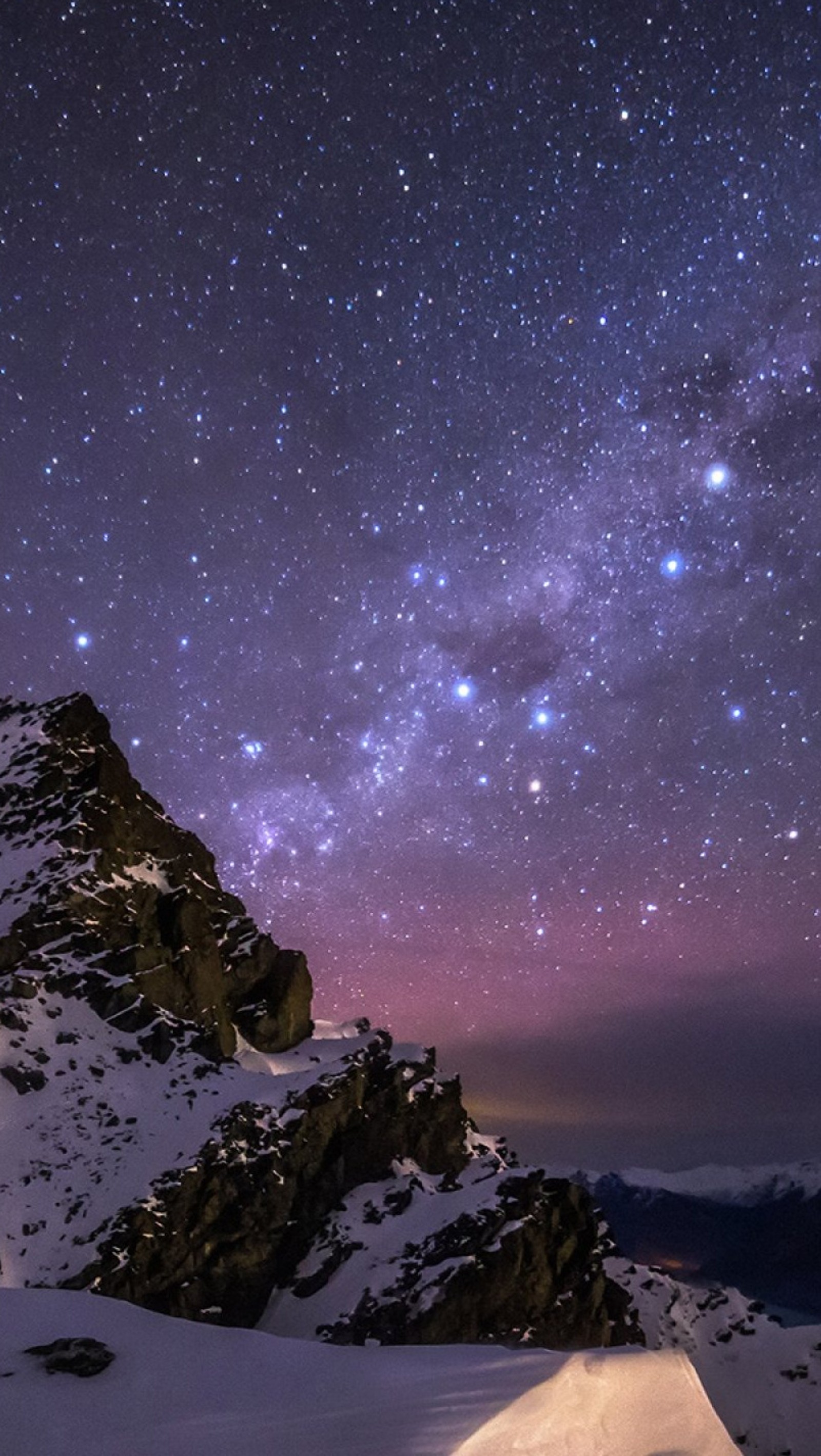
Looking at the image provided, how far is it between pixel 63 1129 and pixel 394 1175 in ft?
60.9

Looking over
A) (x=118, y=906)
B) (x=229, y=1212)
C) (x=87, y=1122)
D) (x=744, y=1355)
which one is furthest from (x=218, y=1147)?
(x=744, y=1355)

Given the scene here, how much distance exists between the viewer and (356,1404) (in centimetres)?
796

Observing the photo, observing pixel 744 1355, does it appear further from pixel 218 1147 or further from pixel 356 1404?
pixel 356 1404

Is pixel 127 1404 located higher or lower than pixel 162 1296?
higher

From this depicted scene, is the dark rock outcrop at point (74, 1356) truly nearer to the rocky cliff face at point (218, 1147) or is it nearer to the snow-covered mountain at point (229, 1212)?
the snow-covered mountain at point (229, 1212)

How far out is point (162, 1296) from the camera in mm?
39250

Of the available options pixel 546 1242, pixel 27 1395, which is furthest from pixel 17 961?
pixel 27 1395

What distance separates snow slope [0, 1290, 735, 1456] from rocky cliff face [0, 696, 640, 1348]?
32900 mm

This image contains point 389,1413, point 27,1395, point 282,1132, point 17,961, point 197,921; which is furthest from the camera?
point 197,921

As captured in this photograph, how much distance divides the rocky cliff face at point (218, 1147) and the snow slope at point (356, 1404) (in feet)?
108

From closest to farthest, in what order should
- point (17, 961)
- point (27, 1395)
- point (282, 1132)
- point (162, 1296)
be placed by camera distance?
1. point (27, 1395)
2. point (162, 1296)
3. point (282, 1132)
4. point (17, 961)

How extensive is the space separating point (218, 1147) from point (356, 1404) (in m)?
40.5

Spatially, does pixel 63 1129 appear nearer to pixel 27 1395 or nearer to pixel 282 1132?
pixel 282 1132

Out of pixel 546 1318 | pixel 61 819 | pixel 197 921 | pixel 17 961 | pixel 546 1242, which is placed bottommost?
pixel 546 1318
